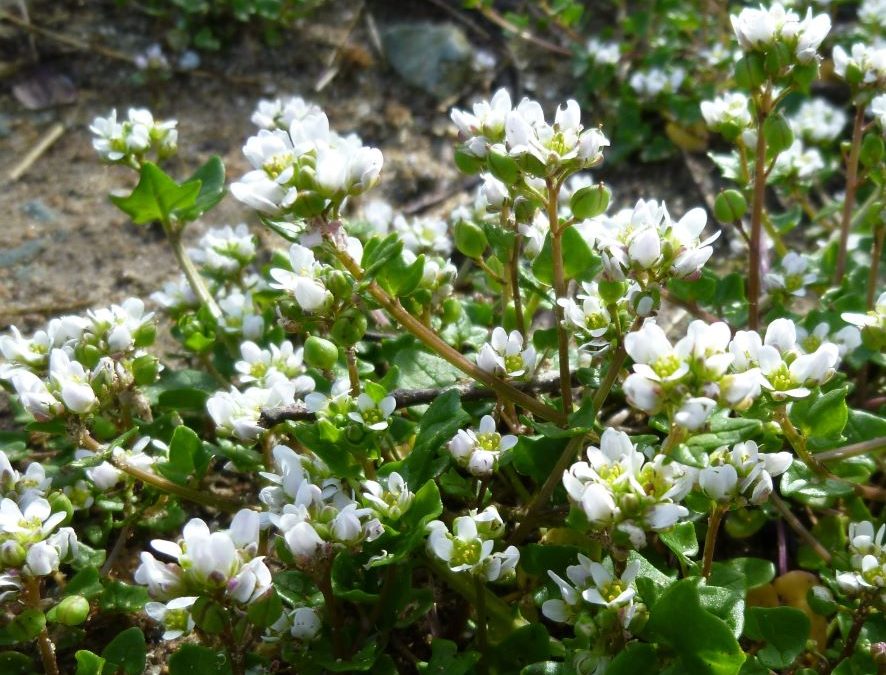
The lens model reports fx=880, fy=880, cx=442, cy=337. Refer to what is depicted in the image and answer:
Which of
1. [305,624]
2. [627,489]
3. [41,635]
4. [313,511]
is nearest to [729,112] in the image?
[627,489]

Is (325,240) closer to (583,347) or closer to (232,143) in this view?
(583,347)

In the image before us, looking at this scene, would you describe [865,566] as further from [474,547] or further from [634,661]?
[474,547]

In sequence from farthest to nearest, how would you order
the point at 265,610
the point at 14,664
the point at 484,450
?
1. the point at 14,664
2. the point at 484,450
3. the point at 265,610

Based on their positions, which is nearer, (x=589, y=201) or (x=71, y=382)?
(x=589, y=201)

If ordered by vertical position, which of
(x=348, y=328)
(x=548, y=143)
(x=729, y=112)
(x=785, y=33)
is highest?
(x=785, y=33)

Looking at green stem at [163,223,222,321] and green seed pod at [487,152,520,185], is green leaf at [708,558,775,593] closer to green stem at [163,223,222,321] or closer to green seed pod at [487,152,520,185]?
green seed pod at [487,152,520,185]

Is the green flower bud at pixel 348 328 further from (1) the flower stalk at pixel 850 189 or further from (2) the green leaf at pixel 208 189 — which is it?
(1) the flower stalk at pixel 850 189

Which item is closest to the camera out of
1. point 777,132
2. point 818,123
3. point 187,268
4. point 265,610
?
point 265,610
